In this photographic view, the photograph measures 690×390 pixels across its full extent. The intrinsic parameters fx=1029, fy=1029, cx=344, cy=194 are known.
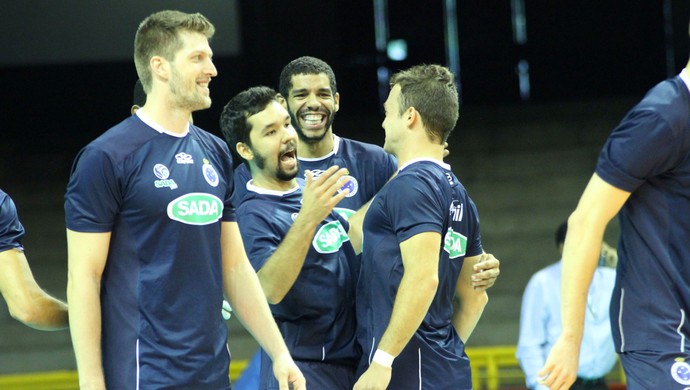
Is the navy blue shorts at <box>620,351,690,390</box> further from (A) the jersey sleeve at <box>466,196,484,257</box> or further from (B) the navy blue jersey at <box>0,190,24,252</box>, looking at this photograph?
(B) the navy blue jersey at <box>0,190,24,252</box>

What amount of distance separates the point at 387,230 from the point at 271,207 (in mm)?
622

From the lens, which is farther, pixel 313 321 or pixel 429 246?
pixel 313 321

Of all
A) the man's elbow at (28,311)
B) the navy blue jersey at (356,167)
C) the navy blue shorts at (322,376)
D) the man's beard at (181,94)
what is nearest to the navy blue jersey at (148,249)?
the man's beard at (181,94)

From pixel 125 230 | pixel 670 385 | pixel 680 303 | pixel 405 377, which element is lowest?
pixel 405 377

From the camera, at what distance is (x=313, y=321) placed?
408 centimetres

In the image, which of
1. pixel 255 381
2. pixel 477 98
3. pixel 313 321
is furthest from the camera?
pixel 477 98

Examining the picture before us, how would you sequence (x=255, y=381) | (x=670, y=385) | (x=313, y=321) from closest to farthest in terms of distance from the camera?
(x=670, y=385) → (x=313, y=321) → (x=255, y=381)

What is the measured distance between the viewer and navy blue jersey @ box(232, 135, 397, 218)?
452cm

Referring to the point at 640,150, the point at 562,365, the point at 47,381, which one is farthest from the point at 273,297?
the point at 47,381

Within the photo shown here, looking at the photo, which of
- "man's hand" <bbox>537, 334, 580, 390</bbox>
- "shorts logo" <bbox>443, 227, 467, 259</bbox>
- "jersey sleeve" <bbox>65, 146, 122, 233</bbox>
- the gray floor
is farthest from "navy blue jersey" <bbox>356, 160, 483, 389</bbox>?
the gray floor

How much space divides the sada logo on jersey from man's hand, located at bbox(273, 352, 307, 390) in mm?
551

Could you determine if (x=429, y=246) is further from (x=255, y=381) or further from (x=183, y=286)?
(x=255, y=381)

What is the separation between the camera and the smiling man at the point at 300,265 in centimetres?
407

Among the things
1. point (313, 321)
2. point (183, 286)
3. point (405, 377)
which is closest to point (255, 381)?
point (313, 321)
